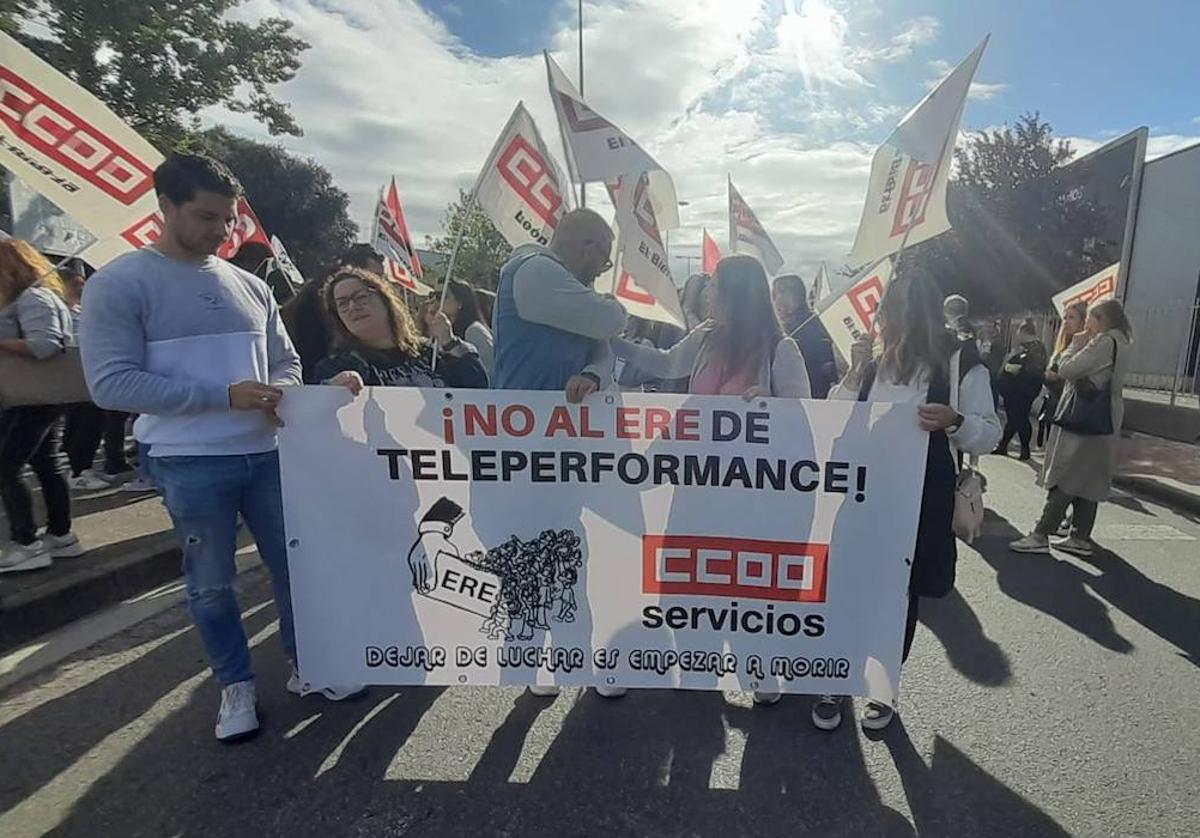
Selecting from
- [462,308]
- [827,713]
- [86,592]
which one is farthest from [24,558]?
[827,713]

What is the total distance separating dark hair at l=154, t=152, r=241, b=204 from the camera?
7.86ft

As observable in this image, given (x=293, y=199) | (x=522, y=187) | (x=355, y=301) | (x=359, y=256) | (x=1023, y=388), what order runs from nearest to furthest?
(x=355, y=301) → (x=359, y=256) → (x=522, y=187) → (x=1023, y=388) → (x=293, y=199)

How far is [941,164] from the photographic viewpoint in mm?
3131

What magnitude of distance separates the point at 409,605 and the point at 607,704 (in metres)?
0.94

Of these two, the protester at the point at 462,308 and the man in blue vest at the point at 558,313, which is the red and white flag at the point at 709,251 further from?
the man in blue vest at the point at 558,313

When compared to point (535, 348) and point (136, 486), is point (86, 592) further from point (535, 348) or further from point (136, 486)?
point (535, 348)

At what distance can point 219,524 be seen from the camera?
261cm

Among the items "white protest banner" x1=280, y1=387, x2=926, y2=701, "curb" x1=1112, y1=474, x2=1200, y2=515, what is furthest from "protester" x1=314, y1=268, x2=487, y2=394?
"curb" x1=1112, y1=474, x2=1200, y2=515

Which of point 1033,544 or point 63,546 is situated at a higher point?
point 63,546

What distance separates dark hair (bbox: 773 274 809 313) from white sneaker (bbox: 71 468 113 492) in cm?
580

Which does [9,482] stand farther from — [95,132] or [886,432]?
[886,432]

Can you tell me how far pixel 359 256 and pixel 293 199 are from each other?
115ft

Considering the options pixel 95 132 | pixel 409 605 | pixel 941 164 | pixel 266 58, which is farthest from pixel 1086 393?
pixel 266 58

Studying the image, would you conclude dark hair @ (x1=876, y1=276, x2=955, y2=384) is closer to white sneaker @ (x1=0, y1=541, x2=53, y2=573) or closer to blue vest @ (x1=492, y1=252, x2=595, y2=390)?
blue vest @ (x1=492, y1=252, x2=595, y2=390)
